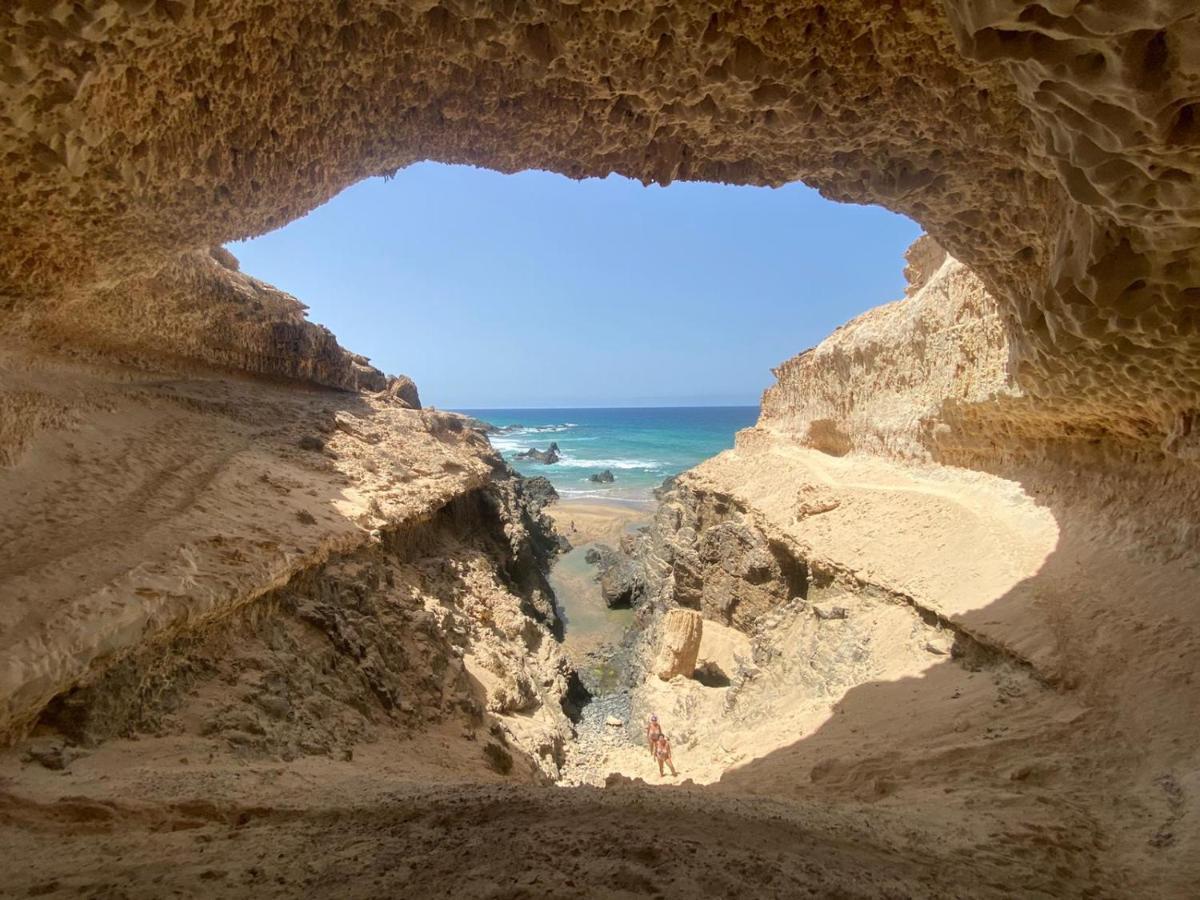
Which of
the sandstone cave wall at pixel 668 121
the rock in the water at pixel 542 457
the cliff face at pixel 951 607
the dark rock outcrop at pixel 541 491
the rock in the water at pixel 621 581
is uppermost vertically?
the sandstone cave wall at pixel 668 121

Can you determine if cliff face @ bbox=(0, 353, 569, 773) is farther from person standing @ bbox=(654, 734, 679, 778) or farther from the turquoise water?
the turquoise water

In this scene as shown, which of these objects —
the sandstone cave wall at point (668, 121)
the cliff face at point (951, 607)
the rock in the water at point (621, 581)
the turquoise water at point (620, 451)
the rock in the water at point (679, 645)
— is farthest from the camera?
the turquoise water at point (620, 451)

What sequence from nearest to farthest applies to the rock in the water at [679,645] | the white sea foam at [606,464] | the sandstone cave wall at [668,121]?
the sandstone cave wall at [668,121], the rock in the water at [679,645], the white sea foam at [606,464]

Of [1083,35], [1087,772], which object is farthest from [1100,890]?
[1083,35]

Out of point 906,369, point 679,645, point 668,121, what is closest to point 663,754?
point 679,645

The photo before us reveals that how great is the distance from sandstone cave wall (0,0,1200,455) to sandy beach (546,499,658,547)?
1961cm

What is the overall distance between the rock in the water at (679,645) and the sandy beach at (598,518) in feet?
39.1

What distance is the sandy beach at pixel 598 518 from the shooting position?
24.6 m

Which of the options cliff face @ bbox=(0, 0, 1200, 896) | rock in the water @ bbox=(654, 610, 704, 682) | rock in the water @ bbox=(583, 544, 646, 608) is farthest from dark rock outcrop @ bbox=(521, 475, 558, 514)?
cliff face @ bbox=(0, 0, 1200, 896)

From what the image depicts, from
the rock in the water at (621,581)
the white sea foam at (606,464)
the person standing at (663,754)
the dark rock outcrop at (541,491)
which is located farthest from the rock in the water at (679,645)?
the white sea foam at (606,464)

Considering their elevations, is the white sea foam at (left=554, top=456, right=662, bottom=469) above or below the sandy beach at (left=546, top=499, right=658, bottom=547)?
above

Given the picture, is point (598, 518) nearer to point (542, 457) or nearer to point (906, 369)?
point (906, 369)

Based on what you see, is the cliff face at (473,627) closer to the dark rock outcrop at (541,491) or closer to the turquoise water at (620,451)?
the dark rock outcrop at (541,491)

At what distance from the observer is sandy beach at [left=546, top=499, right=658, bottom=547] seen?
24.6 m
